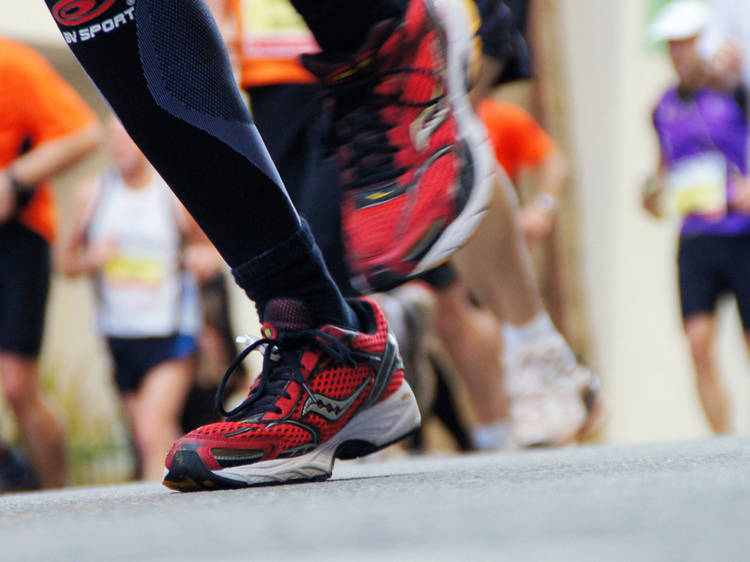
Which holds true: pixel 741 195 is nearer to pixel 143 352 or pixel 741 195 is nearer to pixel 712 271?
pixel 712 271

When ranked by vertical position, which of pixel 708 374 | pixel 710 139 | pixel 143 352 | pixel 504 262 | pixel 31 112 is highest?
pixel 31 112

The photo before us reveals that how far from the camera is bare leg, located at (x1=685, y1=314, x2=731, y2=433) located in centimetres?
470

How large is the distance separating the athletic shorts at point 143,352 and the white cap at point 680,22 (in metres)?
2.24

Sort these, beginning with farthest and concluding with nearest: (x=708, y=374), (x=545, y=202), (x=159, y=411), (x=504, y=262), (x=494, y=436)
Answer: (x=545, y=202) < (x=708, y=374) < (x=159, y=411) < (x=494, y=436) < (x=504, y=262)

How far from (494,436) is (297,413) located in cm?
209

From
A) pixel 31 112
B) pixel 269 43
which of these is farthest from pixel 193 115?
pixel 31 112

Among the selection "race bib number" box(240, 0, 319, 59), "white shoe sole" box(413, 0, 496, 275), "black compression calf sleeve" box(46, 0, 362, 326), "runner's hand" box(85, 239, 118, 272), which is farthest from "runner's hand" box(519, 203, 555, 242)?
"black compression calf sleeve" box(46, 0, 362, 326)

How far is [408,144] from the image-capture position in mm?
1492

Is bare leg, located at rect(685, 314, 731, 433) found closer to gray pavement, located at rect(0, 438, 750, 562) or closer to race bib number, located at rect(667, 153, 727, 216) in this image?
race bib number, located at rect(667, 153, 727, 216)

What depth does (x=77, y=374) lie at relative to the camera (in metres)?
6.18

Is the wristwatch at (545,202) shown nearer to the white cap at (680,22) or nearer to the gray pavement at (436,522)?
the white cap at (680,22)

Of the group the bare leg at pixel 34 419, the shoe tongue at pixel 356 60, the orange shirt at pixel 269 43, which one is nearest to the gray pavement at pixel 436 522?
the shoe tongue at pixel 356 60

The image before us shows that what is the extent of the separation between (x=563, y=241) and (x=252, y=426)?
21.6ft

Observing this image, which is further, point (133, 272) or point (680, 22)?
point (680, 22)
